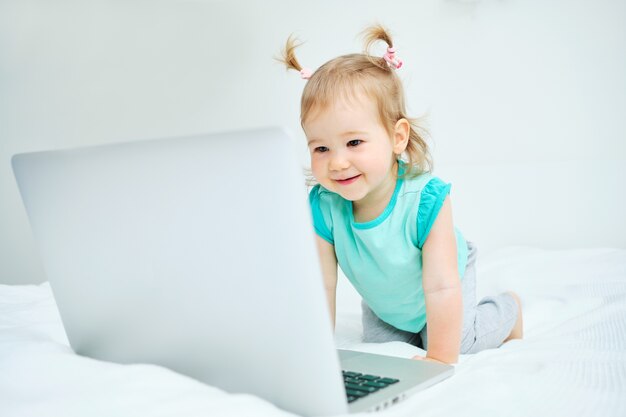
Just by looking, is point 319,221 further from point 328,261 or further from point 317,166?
point 317,166

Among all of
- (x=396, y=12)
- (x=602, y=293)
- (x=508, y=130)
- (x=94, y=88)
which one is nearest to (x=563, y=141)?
(x=508, y=130)

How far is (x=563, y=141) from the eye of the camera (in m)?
2.54

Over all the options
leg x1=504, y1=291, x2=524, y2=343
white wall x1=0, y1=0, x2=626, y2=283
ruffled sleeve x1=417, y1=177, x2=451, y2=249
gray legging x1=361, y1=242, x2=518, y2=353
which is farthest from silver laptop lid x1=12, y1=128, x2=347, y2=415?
white wall x1=0, y1=0, x2=626, y2=283

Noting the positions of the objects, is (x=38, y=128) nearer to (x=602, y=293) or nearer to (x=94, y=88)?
(x=94, y=88)

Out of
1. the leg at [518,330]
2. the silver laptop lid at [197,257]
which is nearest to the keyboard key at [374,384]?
the silver laptop lid at [197,257]

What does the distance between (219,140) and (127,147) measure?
0.13m

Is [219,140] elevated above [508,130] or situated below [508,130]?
below

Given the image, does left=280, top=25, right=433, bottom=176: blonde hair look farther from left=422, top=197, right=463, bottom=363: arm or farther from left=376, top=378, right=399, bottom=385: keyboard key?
left=376, top=378, right=399, bottom=385: keyboard key

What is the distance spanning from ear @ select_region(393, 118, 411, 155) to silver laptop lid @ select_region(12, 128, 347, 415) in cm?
70

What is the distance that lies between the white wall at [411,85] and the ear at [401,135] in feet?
3.85

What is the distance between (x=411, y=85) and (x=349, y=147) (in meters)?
1.61

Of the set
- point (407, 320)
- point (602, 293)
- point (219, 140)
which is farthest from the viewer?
point (602, 293)

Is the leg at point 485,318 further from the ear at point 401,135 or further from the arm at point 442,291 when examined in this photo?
the ear at point 401,135

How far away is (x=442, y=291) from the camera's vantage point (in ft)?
3.96
